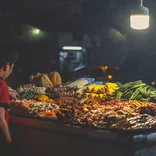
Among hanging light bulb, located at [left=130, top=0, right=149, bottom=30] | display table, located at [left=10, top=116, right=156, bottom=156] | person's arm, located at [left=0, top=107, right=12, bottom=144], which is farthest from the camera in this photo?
hanging light bulb, located at [left=130, top=0, right=149, bottom=30]

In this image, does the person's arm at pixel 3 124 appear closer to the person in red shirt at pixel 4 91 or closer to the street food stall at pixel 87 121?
the person in red shirt at pixel 4 91

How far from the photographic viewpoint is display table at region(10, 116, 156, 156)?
5.80 meters

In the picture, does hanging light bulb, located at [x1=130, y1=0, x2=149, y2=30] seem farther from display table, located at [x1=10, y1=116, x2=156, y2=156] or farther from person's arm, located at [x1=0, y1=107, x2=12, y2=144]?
person's arm, located at [x1=0, y1=107, x2=12, y2=144]

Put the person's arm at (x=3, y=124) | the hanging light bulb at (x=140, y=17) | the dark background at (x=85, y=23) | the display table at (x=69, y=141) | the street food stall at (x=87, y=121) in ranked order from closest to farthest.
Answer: the display table at (x=69, y=141)
the street food stall at (x=87, y=121)
the person's arm at (x=3, y=124)
the hanging light bulb at (x=140, y=17)
the dark background at (x=85, y=23)

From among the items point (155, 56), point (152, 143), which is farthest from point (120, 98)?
point (155, 56)

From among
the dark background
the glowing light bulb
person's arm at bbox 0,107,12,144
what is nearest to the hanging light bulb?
the glowing light bulb

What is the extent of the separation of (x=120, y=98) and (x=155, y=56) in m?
8.71

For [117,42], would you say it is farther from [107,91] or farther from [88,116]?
[88,116]

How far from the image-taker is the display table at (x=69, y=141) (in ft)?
19.0

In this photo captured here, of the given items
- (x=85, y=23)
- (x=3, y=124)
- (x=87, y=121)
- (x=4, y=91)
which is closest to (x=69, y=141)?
(x=87, y=121)

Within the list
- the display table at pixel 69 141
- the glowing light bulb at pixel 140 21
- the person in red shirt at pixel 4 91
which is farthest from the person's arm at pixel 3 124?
the glowing light bulb at pixel 140 21

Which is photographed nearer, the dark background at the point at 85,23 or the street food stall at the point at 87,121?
the street food stall at the point at 87,121

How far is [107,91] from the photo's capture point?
8.74 m

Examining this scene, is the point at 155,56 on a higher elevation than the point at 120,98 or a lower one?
higher
